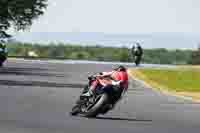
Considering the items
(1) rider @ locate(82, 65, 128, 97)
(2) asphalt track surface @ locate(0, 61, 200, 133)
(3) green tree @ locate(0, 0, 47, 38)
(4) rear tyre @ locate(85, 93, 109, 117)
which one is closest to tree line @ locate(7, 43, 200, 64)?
(3) green tree @ locate(0, 0, 47, 38)

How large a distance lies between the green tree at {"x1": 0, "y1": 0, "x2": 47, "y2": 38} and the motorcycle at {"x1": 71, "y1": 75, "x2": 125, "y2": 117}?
4975 cm

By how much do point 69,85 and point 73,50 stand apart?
67.9 m

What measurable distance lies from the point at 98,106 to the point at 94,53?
83.3 m

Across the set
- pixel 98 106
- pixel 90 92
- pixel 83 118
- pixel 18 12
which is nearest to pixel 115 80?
pixel 90 92

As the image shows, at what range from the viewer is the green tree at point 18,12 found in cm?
7636

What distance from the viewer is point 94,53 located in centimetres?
10656

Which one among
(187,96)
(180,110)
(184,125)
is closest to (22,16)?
(187,96)

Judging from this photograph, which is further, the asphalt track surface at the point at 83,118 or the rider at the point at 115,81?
the rider at the point at 115,81

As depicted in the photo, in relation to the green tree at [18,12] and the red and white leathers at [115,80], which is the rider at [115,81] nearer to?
the red and white leathers at [115,80]

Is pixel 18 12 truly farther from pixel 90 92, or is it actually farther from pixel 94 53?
pixel 90 92

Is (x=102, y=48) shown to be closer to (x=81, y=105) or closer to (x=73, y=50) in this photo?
(x=73, y=50)

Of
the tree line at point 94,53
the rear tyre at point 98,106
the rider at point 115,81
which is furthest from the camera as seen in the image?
the tree line at point 94,53

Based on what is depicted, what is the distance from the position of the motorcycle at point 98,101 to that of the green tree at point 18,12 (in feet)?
163

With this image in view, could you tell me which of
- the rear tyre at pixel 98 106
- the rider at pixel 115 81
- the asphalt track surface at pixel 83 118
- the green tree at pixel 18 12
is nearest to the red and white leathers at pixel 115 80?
the rider at pixel 115 81
